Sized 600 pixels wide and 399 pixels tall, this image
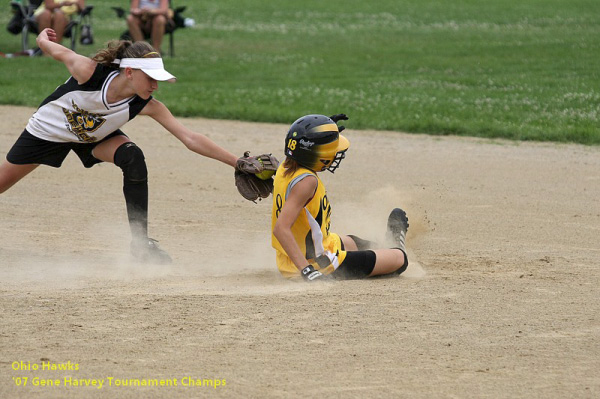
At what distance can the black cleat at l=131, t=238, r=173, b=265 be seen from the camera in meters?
6.92

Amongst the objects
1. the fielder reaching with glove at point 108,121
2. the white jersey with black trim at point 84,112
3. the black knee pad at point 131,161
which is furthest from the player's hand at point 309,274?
the white jersey with black trim at point 84,112

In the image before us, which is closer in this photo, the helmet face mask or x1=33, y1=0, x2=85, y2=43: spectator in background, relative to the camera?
the helmet face mask

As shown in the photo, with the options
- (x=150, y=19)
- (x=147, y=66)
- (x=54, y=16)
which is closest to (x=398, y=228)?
(x=147, y=66)

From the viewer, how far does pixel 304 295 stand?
19.1ft

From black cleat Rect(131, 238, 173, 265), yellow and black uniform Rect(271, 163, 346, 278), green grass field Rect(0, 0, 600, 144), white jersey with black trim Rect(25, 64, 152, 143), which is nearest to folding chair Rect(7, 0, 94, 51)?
green grass field Rect(0, 0, 600, 144)

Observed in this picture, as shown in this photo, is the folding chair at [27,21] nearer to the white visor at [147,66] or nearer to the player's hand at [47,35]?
the player's hand at [47,35]

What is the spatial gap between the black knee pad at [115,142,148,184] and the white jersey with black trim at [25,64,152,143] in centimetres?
16

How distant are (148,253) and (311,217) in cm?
136

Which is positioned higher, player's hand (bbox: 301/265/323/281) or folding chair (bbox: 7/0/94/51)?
player's hand (bbox: 301/265/323/281)

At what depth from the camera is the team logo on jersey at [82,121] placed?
6.75 m

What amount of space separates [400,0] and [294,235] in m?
27.3

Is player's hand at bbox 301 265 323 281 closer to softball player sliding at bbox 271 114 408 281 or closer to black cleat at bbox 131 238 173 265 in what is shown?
softball player sliding at bbox 271 114 408 281

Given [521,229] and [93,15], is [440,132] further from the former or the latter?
[93,15]

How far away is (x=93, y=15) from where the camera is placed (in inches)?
1051
